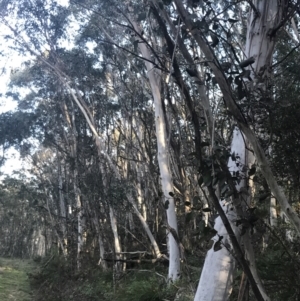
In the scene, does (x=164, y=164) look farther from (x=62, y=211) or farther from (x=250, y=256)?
(x=62, y=211)

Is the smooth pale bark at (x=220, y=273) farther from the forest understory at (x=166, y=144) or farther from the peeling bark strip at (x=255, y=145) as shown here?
the peeling bark strip at (x=255, y=145)

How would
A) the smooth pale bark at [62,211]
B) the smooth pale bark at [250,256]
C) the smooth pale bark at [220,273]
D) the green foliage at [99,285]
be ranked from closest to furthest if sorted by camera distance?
the smooth pale bark at [250,256] → the smooth pale bark at [220,273] → the green foliage at [99,285] → the smooth pale bark at [62,211]

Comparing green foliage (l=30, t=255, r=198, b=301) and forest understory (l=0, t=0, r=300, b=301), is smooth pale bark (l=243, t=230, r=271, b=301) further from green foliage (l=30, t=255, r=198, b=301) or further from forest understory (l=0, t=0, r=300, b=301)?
green foliage (l=30, t=255, r=198, b=301)

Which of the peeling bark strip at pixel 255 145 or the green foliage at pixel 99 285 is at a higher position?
the peeling bark strip at pixel 255 145

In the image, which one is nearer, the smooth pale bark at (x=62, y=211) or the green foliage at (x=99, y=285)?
the green foliage at (x=99, y=285)

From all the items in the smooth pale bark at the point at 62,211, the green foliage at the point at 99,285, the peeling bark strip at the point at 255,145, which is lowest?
the green foliage at the point at 99,285

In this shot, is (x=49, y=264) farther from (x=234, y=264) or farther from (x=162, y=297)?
(x=234, y=264)

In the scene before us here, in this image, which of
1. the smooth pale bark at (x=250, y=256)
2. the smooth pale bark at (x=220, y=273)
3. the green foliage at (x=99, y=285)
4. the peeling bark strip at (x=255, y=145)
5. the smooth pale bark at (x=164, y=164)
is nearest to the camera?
the peeling bark strip at (x=255, y=145)

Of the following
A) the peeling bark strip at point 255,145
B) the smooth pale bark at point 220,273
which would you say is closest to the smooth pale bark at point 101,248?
the smooth pale bark at point 220,273

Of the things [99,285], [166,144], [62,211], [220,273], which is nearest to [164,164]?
[166,144]

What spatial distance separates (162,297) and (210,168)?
5.57 m

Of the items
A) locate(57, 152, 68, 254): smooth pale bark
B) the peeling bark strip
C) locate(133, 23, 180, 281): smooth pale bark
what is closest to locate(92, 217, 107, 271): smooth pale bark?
locate(57, 152, 68, 254): smooth pale bark

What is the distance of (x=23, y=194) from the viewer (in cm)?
2116

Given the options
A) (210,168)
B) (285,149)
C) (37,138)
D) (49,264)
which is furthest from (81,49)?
(210,168)
